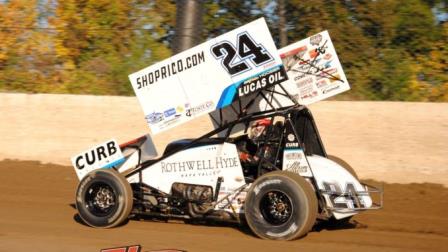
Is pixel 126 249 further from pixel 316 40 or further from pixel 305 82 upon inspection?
pixel 316 40

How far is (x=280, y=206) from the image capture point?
8109 millimetres

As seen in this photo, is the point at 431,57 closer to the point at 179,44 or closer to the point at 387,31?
the point at 387,31

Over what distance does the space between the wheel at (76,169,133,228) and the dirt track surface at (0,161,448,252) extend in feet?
0.46

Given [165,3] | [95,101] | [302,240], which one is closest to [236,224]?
[302,240]

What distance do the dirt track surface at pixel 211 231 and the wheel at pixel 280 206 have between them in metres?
0.14

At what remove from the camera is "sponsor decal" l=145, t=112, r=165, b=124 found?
8648mm

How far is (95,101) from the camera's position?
43.7ft

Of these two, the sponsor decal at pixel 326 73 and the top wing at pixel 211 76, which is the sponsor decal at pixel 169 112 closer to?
the top wing at pixel 211 76

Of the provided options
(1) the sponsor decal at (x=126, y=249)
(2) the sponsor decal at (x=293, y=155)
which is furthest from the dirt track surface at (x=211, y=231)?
(2) the sponsor decal at (x=293, y=155)

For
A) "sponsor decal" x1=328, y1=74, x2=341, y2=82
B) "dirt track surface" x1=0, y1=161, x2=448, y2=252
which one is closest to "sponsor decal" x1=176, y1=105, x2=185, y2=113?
"dirt track surface" x1=0, y1=161, x2=448, y2=252

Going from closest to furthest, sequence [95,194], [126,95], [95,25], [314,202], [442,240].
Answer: [314,202] < [442,240] < [95,194] < [126,95] < [95,25]

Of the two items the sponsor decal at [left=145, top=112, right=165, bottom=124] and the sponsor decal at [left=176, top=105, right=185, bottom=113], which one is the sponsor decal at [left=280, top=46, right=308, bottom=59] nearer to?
the sponsor decal at [left=176, top=105, right=185, bottom=113]

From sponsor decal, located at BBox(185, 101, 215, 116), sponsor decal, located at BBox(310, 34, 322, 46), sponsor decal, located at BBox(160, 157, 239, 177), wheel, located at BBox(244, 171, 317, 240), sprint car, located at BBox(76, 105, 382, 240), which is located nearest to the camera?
wheel, located at BBox(244, 171, 317, 240)

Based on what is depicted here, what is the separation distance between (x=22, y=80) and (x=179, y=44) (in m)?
3.33
